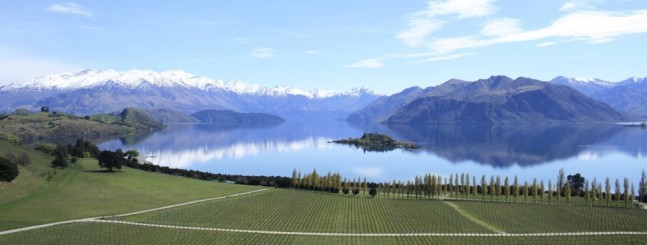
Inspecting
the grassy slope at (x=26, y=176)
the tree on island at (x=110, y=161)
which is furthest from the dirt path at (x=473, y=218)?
the tree on island at (x=110, y=161)

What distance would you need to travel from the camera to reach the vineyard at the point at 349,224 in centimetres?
7150

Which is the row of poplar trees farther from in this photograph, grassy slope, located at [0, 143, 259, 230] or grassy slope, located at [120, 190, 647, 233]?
grassy slope, located at [0, 143, 259, 230]

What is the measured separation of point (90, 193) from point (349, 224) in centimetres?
5196

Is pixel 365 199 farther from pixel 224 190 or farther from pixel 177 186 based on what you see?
pixel 177 186

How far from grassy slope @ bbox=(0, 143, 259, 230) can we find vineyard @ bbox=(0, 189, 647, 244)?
22.0 ft

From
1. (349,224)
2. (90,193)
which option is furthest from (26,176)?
(349,224)

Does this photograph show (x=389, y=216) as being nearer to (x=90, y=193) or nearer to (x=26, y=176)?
(x=90, y=193)

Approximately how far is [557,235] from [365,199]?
43.6 metres

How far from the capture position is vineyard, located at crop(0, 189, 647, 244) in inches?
2815

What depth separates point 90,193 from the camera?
3959 inches

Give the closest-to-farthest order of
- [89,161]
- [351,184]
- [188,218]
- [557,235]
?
[557,235]
[188,218]
[351,184]
[89,161]

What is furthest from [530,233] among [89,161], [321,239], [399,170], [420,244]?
[89,161]

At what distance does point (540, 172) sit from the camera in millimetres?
181250

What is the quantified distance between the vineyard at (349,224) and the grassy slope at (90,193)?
670cm
